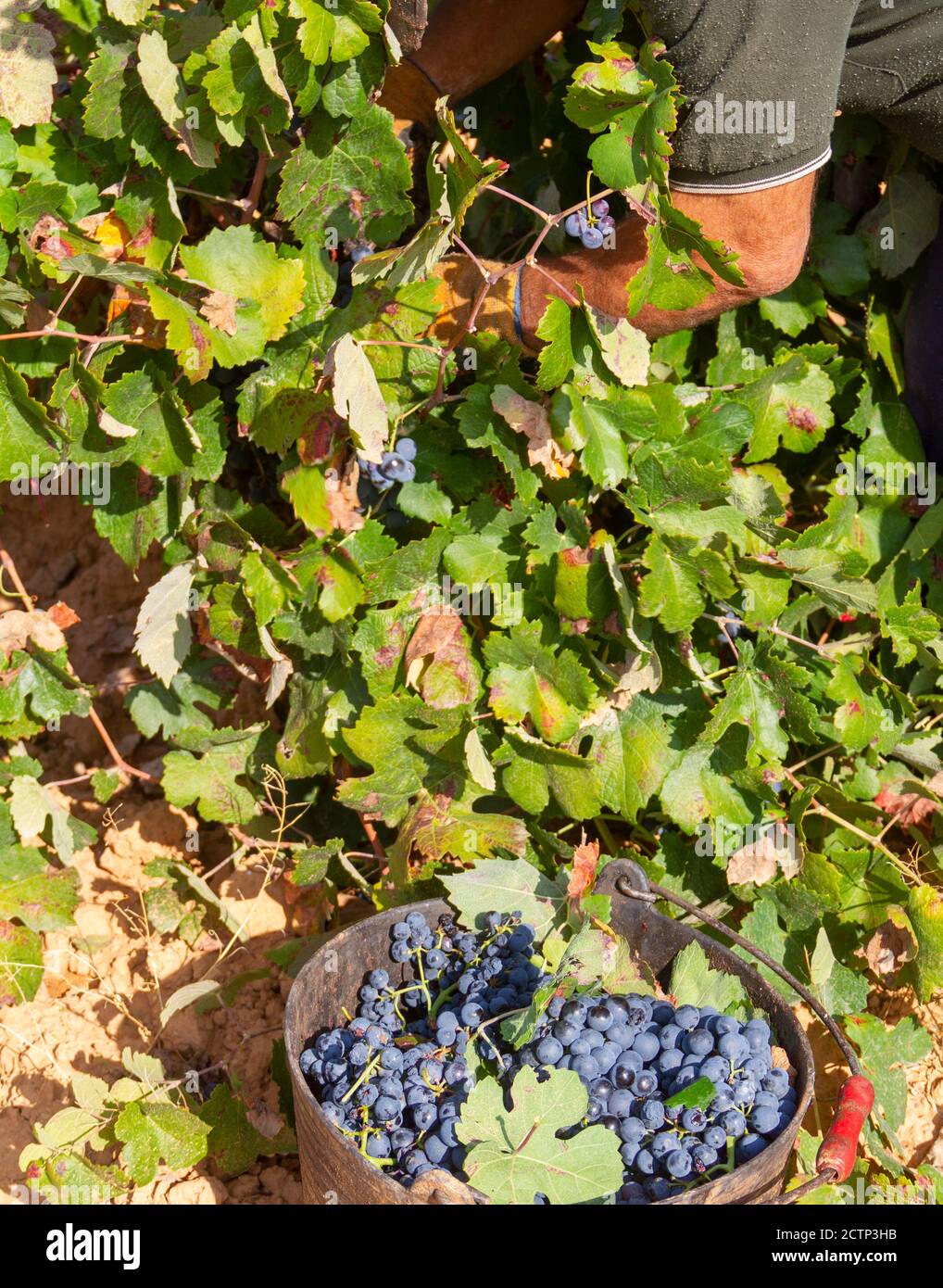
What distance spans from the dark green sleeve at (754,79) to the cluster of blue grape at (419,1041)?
1.32 metres

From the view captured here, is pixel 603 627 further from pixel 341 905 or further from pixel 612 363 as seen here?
pixel 341 905

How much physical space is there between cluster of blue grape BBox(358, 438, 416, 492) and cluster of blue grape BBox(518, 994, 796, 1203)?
39.3 inches

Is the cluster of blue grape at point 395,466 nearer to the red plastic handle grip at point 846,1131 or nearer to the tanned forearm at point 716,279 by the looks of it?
the tanned forearm at point 716,279

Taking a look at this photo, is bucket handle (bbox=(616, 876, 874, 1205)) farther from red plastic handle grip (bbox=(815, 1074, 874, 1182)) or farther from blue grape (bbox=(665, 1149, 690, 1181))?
blue grape (bbox=(665, 1149, 690, 1181))

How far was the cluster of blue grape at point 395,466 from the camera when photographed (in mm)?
2346

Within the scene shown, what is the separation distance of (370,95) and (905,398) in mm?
1394

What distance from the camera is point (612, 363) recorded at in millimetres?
2213

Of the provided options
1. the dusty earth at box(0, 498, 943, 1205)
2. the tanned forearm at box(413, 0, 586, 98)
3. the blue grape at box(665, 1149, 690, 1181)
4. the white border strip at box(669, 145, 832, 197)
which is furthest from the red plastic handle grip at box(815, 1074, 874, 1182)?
the tanned forearm at box(413, 0, 586, 98)

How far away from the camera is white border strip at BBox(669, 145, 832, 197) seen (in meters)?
2.01

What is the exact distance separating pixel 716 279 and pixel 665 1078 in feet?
4.47

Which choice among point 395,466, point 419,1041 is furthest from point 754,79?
point 419,1041

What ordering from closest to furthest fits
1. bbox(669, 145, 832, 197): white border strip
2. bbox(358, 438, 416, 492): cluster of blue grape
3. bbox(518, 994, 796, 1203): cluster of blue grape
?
1. bbox(518, 994, 796, 1203): cluster of blue grape
2. bbox(669, 145, 832, 197): white border strip
3. bbox(358, 438, 416, 492): cluster of blue grape

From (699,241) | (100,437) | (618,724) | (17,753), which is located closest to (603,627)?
(618,724)

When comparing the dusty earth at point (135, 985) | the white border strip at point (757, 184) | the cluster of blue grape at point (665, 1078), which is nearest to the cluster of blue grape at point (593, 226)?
the white border strip at point (757, 184)
